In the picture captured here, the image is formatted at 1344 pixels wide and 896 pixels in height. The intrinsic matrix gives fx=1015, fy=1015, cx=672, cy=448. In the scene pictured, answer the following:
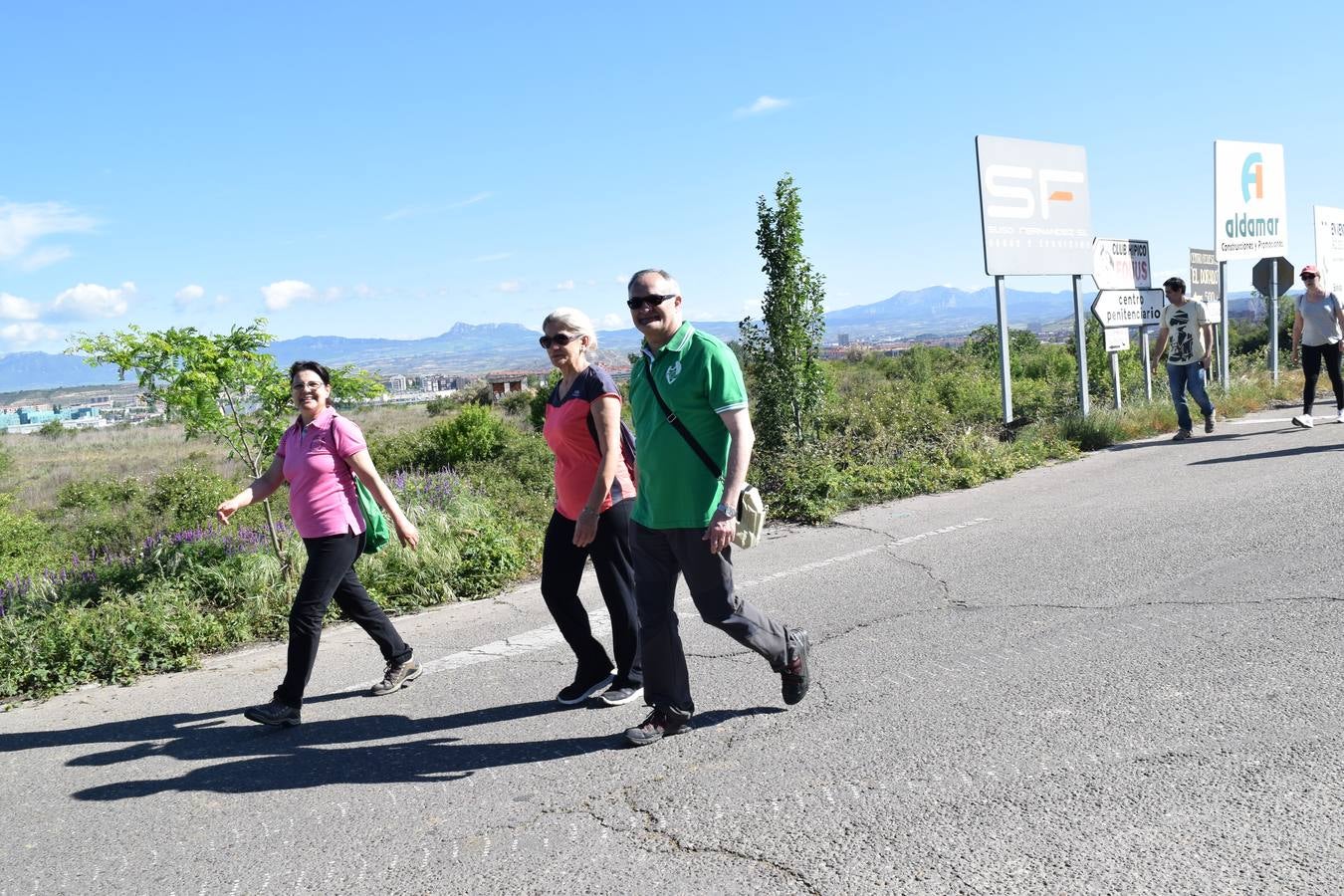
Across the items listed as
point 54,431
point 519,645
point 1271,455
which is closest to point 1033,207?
point 1271,455

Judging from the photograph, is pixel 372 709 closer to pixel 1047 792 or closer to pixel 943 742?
pixel 943 742

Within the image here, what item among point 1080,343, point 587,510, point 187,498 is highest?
point 1080,343

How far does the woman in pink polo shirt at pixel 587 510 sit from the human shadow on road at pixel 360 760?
523 millimetres

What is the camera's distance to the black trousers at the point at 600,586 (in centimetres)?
478

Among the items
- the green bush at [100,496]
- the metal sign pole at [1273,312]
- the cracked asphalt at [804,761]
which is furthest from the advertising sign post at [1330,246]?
the green bush at [100,496]

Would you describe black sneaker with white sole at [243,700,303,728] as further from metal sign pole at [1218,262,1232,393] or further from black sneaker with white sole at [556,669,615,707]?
metal sign pole at [1218,262,1232,393]

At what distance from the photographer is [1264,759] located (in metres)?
3.58

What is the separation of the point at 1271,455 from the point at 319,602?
9.51 metres

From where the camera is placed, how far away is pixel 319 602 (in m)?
4.83

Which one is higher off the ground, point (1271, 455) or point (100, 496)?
point (100, 496)

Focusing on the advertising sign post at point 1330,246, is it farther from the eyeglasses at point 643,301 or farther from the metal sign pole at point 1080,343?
the eyeglasses at point 643,301

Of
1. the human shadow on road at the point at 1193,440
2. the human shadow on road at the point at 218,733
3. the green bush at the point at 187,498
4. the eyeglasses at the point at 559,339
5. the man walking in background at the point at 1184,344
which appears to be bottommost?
the human shadow on road at the point at 1193,440

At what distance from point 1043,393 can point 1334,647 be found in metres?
12.9

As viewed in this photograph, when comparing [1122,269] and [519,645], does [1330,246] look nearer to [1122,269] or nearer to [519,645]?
[1122,269]
